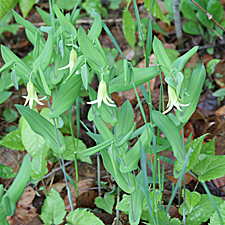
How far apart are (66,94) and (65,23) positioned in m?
0.26

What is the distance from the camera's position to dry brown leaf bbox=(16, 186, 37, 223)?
120 cm

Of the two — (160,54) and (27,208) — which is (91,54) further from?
(27,208)

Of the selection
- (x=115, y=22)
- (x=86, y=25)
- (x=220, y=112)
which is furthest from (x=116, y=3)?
(x=220, y=112)

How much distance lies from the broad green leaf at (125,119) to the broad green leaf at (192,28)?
4.37 ft

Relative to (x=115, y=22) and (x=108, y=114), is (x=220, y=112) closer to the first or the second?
(x=108, y=114)

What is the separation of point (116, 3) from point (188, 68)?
3.26ft

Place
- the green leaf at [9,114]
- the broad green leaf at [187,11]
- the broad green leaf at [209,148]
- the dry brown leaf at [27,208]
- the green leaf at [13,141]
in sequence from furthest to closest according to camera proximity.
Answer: the broad green leaf at [187,11]
the green leaf at [9,114]
the green leaf at [13,141]
the dry brown leaf at [27,208]
the broad green leaf at [209,148]

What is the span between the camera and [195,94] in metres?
0.80

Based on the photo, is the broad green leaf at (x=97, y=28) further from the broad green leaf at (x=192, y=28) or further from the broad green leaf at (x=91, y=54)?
the broad green leaf at (x=192, y=28)

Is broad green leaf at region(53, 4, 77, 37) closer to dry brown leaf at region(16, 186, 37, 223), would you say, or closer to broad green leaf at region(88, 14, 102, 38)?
broad green leaf at region(88, 14, 102, 38)

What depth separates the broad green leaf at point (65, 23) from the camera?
0.87 m

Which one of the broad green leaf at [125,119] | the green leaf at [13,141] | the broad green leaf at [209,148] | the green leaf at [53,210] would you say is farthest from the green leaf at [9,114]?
the broad green leaf at [209,148]

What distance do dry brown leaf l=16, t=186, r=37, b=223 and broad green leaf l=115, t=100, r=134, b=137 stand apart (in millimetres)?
655

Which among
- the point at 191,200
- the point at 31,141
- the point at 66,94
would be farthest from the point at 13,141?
the point at 191,200
